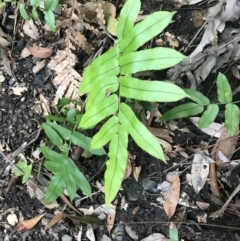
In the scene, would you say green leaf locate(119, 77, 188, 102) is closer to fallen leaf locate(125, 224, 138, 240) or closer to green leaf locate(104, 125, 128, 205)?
green leaf locate(104, 125, 128, 205)

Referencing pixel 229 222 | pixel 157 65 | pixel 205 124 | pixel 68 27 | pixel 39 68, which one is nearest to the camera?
pixel 157 65

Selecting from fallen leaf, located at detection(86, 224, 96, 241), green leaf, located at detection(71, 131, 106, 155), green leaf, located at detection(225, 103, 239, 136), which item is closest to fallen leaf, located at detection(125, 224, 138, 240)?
fallen leaf, located at detection(86, 224, 96, 241)

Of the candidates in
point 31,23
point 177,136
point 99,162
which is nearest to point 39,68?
point 31,23

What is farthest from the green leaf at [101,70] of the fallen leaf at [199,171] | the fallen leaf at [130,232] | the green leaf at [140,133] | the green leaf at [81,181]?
the fallen leaf at [130,232]

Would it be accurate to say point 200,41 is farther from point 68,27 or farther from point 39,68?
point 39,68

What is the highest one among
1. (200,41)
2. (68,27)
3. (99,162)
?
(68,27)

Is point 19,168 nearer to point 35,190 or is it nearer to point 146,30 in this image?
point 35,190

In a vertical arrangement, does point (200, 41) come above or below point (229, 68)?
above
